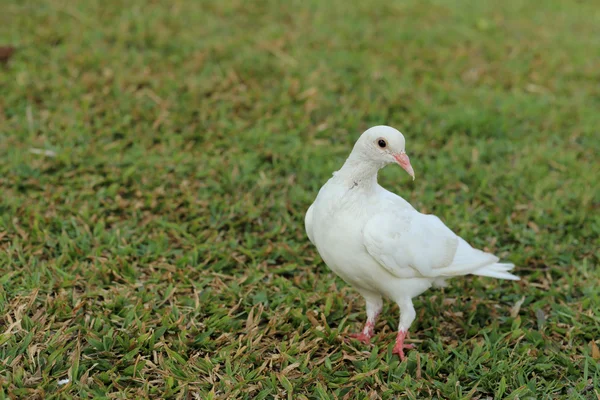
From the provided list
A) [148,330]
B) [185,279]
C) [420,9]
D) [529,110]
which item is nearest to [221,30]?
[420,9]

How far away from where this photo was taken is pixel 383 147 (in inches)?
113

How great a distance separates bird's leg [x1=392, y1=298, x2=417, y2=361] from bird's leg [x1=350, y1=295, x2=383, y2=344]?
18 centimetres

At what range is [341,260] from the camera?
292 centimetres

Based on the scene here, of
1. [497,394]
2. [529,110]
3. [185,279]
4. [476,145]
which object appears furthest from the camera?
[529,110]

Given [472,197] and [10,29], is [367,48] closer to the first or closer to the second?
[472,197]

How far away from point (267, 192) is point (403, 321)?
1618 millimetres

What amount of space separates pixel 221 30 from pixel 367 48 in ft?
4.85

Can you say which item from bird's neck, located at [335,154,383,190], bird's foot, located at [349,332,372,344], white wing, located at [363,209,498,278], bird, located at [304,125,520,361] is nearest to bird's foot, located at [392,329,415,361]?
bird, located at [304,125,520,361]

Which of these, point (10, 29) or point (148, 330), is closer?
point (148, 330)

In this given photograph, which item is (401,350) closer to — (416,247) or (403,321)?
(403,321)

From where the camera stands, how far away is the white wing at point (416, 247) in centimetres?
288

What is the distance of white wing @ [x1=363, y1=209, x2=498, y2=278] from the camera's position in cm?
288

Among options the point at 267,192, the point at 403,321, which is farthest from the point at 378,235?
the point at 267,192

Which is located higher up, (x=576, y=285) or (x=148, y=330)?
(x=576, y=285)
